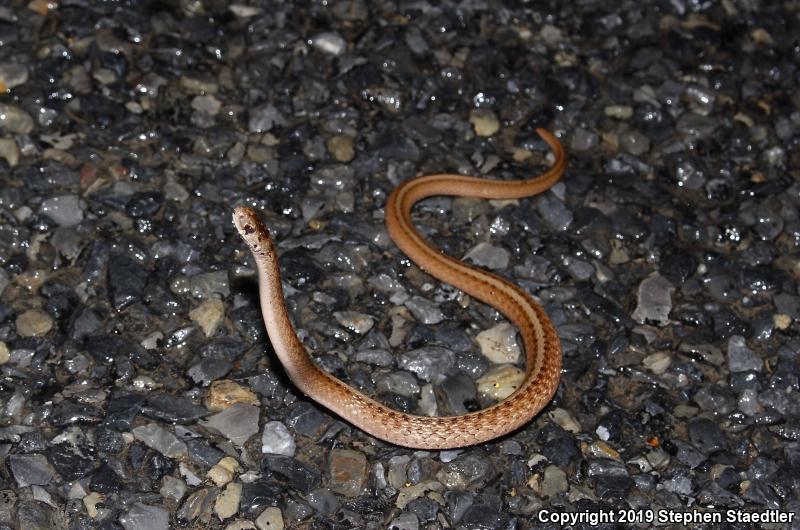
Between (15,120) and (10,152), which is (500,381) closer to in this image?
(10,152)

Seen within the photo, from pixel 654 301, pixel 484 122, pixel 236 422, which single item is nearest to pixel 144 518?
pixel 236 422

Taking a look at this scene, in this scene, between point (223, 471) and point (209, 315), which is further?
point (209, 315)

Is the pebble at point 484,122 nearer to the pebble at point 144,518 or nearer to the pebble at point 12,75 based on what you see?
the pebble at point 12,75

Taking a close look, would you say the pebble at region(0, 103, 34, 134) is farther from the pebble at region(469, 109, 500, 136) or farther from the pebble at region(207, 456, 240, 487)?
the pebble at region(469, 109, 500, 136)

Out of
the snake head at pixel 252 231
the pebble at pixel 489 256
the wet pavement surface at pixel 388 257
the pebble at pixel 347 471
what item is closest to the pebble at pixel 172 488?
the wet pavement surface at pixel 388 257

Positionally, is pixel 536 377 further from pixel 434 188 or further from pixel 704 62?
pixel 704 62

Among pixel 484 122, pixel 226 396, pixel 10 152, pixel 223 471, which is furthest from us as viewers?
pixel 484 122
